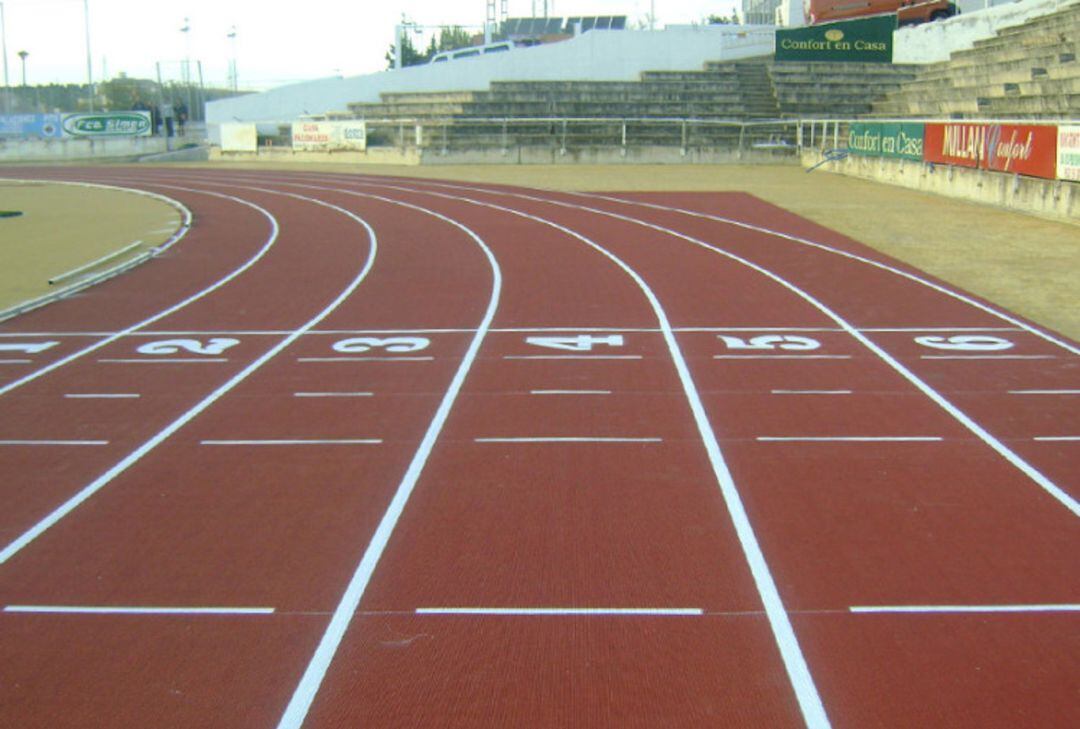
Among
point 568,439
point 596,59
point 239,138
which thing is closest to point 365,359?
point 568,439

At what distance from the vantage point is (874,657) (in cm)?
456

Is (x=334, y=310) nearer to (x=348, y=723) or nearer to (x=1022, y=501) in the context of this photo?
(x=1022, y=501)

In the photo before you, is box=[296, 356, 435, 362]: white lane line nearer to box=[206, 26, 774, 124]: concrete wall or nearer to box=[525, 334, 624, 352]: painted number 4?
box=[525, 334, 624, 352]: painted number 4

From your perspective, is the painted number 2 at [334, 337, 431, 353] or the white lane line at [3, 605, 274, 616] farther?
the painted number 2 at [334, 337, 431, 353]

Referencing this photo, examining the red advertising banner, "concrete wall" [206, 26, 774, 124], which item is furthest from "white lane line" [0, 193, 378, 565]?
"concrete wall" [206, 26, 774, 124]

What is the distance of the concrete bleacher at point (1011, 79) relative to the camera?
2516 centimetres

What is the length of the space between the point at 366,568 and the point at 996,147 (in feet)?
62.1

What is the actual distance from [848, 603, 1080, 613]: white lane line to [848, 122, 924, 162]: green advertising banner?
2252 centimetres

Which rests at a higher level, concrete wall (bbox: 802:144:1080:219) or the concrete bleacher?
the concrete bleacher

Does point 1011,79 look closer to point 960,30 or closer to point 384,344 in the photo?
point 960,30

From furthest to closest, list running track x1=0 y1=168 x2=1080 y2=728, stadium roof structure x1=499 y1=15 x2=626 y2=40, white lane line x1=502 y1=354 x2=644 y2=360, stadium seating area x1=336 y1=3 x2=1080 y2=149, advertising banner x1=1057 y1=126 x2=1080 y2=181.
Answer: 1. stadium roof structure x1=499 y1=15 x2=626 y2=40
2. stadium seating area x1=336 y1=3 x2=1080 y2=149
3. advertising banner x1=1057 y1=126 x2=1080 y2=181
4. white lane line x1=502 y1=354 x2=644 y2=360
5. running track x1=0 y1=168 x2=1080 y2=728

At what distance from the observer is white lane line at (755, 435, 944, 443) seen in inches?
298

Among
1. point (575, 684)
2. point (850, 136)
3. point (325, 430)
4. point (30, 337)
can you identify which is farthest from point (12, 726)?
point (850, 136)

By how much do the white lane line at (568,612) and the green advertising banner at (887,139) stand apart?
75.6ft
